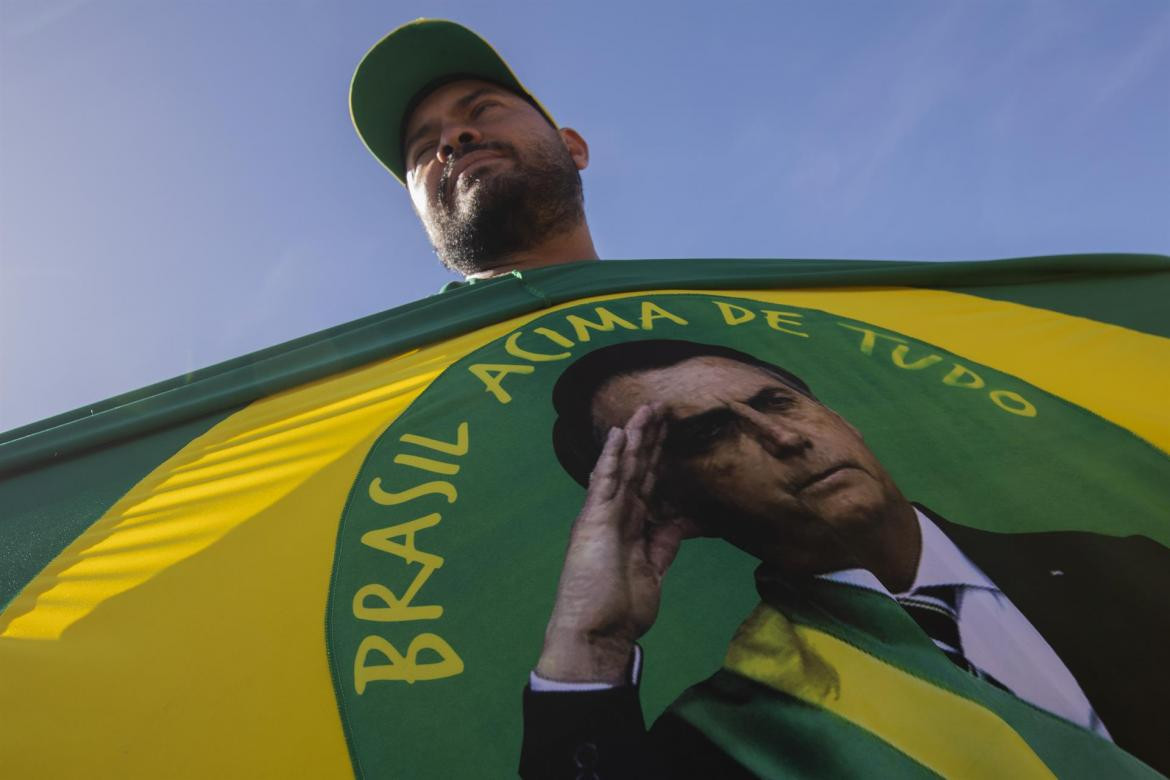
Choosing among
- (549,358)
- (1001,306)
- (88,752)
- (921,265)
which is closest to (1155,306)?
(1001,306)

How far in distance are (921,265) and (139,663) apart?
1551mm

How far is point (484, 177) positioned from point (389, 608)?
1.59 meters

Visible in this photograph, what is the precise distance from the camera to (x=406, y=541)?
0.95m

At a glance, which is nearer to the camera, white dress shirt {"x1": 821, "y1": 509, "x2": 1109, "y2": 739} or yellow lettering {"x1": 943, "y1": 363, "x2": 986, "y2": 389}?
white dress shirt {"x1": 821, "y1": 509, "x2": 1109, "y2": 739}

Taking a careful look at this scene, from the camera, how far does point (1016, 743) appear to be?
2.39 ft

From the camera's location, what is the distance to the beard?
228 cm

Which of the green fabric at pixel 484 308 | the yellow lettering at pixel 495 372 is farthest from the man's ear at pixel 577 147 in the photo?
the yellow lettering at pixel 495 372

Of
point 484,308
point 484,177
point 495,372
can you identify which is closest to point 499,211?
point 484,177

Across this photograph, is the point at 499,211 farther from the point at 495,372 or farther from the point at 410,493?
the point at 410,493

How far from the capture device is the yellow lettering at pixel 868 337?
1.39 metres

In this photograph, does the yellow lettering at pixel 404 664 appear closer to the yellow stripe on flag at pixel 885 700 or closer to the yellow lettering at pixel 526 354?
the yellow stripe on flag at pixel 885 700

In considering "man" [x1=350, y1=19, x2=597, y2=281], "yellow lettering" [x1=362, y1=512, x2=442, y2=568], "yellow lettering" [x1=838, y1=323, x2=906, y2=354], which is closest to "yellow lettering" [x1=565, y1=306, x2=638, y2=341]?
"yellow lettering" [x1=838, y1=323, x2=906, y2=354]

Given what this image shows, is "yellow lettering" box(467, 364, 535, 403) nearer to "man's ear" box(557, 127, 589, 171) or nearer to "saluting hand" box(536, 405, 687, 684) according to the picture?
"saluting hand" box(536, 405, 687, 684)

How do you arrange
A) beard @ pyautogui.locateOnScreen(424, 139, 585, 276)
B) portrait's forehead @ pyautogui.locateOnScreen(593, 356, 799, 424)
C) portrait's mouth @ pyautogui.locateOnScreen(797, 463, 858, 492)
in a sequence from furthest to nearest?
beard @ pyautogui.locateOnScreen(424, 139, 585, 276)
portrait's forehead @ pyautogui.locateOnScreen(593, 356, 799, 424)
portrait's mouth @ pyautogui.locateOnScreen(797, 463, 858, 492)
